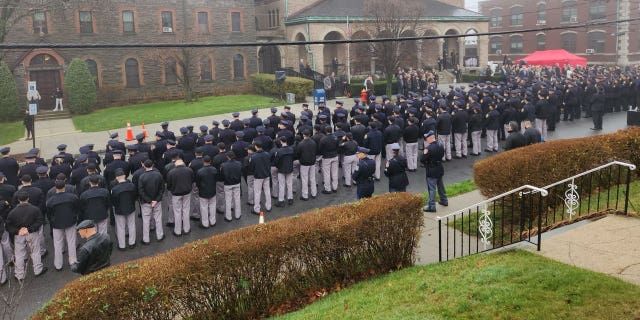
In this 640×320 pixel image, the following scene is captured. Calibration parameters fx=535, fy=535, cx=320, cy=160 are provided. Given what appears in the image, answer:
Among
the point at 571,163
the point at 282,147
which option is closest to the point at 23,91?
the point at 282,147

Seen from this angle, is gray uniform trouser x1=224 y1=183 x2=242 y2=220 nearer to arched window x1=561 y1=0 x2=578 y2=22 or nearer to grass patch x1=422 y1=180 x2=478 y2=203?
grass patch x1=422 y1=180 x2=478 y2=203

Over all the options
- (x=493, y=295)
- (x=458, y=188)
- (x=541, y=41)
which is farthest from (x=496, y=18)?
(x=493, y=295)

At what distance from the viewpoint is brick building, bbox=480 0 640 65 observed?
55812mm

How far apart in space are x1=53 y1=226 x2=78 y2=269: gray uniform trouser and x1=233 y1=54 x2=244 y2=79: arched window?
31.2m

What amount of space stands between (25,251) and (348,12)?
111 ft

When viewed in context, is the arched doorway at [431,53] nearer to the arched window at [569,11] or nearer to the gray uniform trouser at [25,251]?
the arched window at [569,11]

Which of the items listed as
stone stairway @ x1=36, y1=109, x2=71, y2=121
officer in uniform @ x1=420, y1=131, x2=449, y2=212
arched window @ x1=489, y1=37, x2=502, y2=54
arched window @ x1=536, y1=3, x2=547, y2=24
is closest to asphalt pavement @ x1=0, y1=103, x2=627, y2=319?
officer in uniform @ x1=420, y1=131, x2=449, y2=212

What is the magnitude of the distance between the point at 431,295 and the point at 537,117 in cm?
1522

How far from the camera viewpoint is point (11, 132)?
92.5 feet

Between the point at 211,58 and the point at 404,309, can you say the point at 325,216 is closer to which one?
the point at 404,309

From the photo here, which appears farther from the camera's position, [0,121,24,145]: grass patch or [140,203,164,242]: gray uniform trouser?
[0,121,24,145]: grass patch

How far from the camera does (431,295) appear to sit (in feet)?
23.4

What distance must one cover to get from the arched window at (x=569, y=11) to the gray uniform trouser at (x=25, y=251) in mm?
63018

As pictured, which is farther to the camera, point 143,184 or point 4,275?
point 143,184
